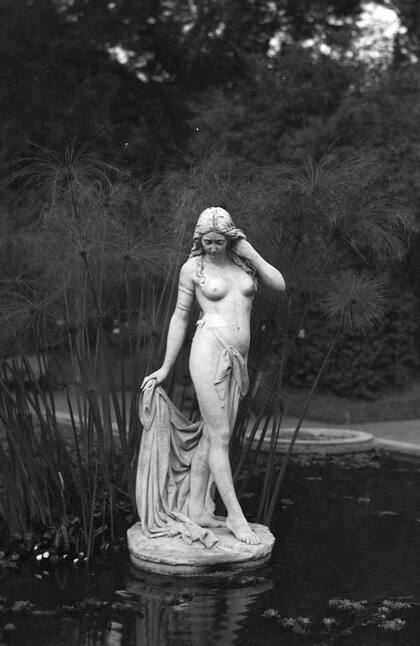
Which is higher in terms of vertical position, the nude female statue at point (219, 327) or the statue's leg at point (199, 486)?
the nude female statue at point (219, 327)

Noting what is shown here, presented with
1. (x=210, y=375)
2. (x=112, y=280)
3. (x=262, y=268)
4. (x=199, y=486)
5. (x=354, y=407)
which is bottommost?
(x=354, y=407)

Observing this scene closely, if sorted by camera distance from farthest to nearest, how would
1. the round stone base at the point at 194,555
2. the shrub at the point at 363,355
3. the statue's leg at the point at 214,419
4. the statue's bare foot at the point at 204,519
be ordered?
1. the shrub at the point at 363,355
2. the statue's bare foot at the point at 204,519
3. the statue's leg at the point at 214,419
4. the round stone base at the point at 194,555

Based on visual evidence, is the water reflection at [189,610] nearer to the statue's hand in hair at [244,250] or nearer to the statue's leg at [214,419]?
the statue's leg at [214,419]

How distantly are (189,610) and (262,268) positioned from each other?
6.91ft

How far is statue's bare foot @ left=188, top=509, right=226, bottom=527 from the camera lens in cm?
684

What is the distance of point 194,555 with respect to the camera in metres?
6.43

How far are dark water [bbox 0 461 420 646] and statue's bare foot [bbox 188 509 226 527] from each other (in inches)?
17.7

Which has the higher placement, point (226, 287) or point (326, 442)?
point (226, 287)

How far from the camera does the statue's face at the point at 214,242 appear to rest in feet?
21.6

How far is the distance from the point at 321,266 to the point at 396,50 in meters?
9.72

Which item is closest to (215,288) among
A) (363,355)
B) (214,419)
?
(214,419)

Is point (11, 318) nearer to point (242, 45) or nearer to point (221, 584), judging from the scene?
point (221, 584)

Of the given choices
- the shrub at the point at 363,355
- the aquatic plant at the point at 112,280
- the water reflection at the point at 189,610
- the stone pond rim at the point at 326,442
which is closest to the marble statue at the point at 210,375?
the water reflection at the point at 189,610

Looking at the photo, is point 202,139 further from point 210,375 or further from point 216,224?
point 210,375
